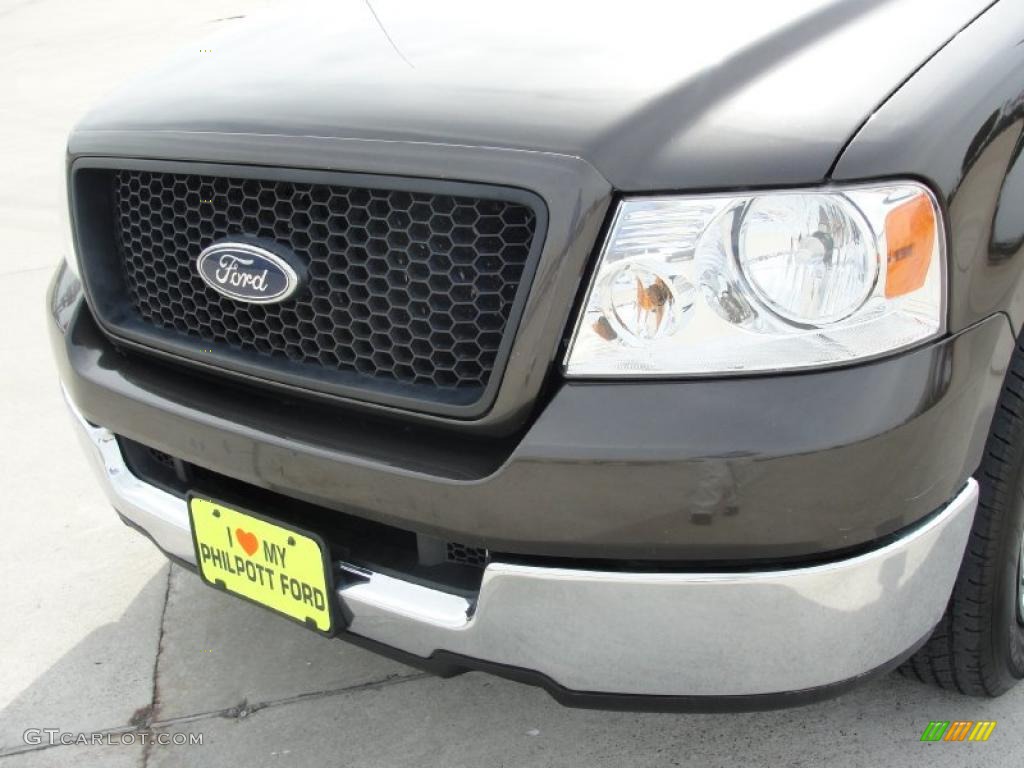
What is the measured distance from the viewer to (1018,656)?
2.14 metres

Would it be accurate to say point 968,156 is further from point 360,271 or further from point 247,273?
point 247,273

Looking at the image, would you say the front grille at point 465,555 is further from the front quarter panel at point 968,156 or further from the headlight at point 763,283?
the front quarter panel at point 968,156

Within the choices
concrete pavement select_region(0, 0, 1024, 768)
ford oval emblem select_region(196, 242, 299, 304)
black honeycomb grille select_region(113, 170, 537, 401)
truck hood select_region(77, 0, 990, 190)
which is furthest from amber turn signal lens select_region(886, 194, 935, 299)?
concrete pavement select_region(0, 0, 1024, 768)

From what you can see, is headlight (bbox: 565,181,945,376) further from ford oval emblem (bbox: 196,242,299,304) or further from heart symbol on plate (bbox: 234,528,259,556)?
heart symbol on plate (bbox: 234,528,259,556)

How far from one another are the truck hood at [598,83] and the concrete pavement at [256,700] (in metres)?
1.20

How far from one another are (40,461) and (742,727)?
7.80 ft

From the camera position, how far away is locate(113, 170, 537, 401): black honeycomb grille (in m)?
1.60

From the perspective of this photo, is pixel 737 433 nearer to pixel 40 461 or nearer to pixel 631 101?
pixel 631 101

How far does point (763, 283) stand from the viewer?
1506 mm

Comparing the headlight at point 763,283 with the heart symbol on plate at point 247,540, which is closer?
the headlight at point 763,283

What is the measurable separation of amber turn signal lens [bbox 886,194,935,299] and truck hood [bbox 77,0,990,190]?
0.40 ft

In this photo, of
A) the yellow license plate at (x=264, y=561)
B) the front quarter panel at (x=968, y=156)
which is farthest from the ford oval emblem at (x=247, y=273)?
the front quarter panel at (x=968, y=156)

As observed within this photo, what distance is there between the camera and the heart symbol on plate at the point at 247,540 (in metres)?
1.92

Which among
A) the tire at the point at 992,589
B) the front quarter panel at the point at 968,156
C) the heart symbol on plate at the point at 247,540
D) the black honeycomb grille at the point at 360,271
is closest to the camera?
the front quarter panel at the point at 968,156
